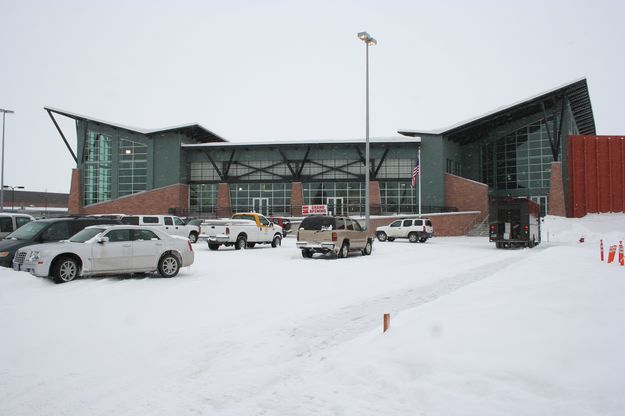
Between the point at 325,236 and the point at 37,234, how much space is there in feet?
34.1

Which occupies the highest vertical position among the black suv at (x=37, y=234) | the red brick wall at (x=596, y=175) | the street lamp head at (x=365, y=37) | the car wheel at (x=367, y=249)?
the street lamp head at (x=365, y=37)

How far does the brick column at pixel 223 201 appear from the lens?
5341 cm

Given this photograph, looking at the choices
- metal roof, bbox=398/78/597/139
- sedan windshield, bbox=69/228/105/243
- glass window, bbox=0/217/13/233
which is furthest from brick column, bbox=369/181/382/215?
sedan windshield, bbox=69/228/105/243

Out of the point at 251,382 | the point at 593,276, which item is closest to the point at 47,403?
the point at 251,382

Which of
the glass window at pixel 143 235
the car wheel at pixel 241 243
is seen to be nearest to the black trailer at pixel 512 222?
the car wheel at pixel 241 243

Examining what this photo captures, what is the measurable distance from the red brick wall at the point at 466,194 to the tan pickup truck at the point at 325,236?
30.6 metres

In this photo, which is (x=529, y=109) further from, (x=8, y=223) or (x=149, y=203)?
(x=8, y=223)

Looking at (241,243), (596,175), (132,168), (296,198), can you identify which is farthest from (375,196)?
(241,243)

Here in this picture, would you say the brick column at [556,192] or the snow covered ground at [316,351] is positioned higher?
the brick column at [556,192]

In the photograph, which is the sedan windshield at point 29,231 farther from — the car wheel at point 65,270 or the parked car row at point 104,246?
the car wheel at point 65,270

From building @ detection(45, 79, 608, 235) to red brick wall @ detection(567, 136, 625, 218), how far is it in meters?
3.19

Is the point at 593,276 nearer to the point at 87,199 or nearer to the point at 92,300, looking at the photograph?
the point at 92,300

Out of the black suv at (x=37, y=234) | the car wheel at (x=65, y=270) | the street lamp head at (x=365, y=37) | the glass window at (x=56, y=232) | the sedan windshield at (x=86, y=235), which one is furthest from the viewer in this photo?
the street lamp head at (x=365, y=37)

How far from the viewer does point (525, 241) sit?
94.2 feet
